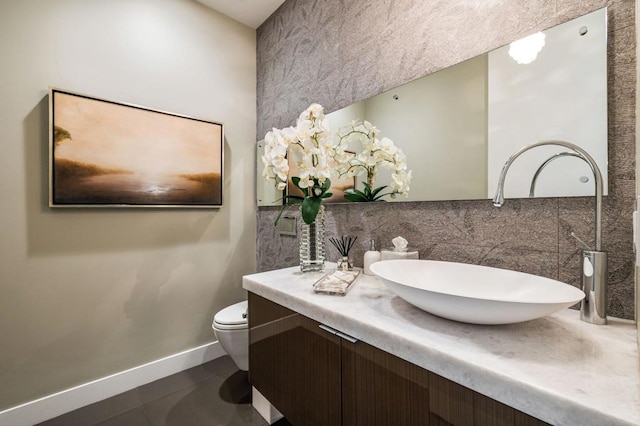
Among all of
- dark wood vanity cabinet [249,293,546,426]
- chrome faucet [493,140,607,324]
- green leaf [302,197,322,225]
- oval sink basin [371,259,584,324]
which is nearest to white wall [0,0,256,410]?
dark wood vanity cabinet [249,293,546,426]

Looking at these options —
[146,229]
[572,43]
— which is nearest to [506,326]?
[572,43]

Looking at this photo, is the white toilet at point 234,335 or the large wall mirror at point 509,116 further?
the white toilet at point 234,335

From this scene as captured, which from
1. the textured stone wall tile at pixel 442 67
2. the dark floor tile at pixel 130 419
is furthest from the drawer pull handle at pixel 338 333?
the dark floor tile at pixel 130 419

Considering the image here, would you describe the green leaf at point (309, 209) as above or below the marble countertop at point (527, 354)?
above

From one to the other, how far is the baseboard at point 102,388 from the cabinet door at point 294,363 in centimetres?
94

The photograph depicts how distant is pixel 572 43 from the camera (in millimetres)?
891

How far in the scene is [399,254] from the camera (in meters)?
1.23

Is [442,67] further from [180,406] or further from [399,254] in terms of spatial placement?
[180,406]

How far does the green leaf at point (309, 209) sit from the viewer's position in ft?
4.50

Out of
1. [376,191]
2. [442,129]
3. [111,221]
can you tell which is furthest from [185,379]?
[442,129]

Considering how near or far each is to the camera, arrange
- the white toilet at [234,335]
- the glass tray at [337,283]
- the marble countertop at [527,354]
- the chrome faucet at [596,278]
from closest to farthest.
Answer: the marble countertop at [527,354]
the chrome faucet at [596,278]
the glass tray at [337,283]
the white toilet at [234,335]

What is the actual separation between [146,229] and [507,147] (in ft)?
6.88

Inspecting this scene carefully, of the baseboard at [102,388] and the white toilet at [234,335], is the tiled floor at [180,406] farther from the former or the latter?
the white toilet at [234,335]

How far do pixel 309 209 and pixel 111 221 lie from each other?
1320mm
